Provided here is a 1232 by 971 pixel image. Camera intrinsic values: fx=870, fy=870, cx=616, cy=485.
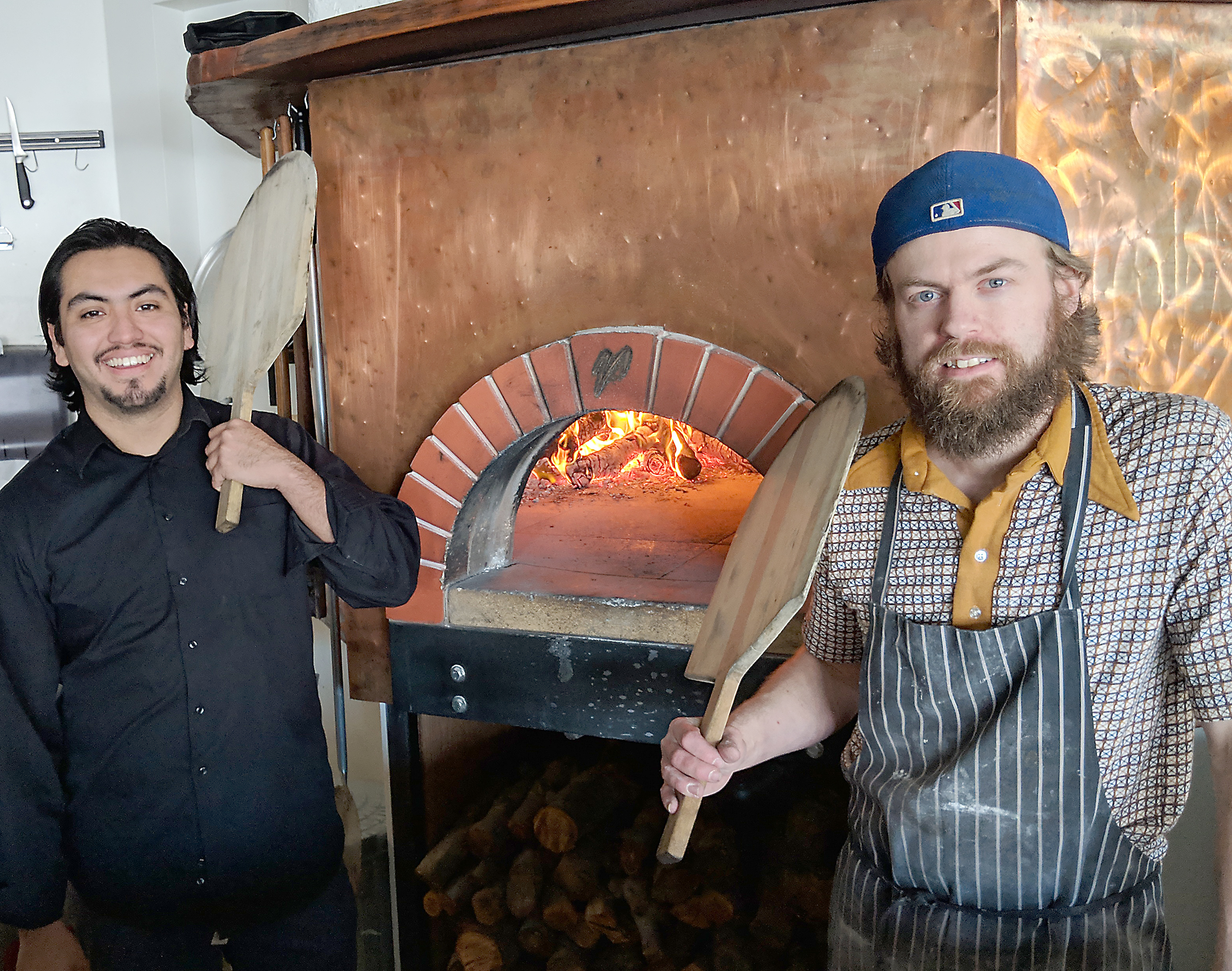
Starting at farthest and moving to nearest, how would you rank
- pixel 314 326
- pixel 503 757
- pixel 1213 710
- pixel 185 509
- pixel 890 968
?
pixel 503 757, pixel 314 326, pixel 185 509, pixel 890 968, pixel 1213 710

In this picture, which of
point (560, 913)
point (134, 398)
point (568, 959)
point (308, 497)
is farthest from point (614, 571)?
point (134, 398)

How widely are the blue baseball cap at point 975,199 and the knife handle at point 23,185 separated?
3210mm

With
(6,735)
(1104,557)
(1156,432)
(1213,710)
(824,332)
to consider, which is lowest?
(6,735)

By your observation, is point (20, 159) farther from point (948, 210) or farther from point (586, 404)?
point (948, 210)

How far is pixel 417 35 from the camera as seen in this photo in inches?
69.6

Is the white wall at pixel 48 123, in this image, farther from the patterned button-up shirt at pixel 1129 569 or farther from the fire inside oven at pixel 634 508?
the patterned button-up shirt at pixel 1129 569

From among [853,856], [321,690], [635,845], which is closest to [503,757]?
[635,845]

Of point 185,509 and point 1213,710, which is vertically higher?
point 185,509

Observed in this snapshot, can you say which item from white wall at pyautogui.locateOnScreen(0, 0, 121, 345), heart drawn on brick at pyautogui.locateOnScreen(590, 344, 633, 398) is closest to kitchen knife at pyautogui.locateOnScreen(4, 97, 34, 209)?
white wall at pyautogui.locateOnScreen(0, 0, 121, 345)

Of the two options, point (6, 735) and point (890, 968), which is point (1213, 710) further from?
point (6, 735)

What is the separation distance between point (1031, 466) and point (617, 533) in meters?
1.45

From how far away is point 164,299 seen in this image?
1730 millimetres

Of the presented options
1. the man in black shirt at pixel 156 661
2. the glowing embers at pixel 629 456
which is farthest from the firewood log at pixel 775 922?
the glowing embers at pixel 629 456

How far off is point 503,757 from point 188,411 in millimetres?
1465
